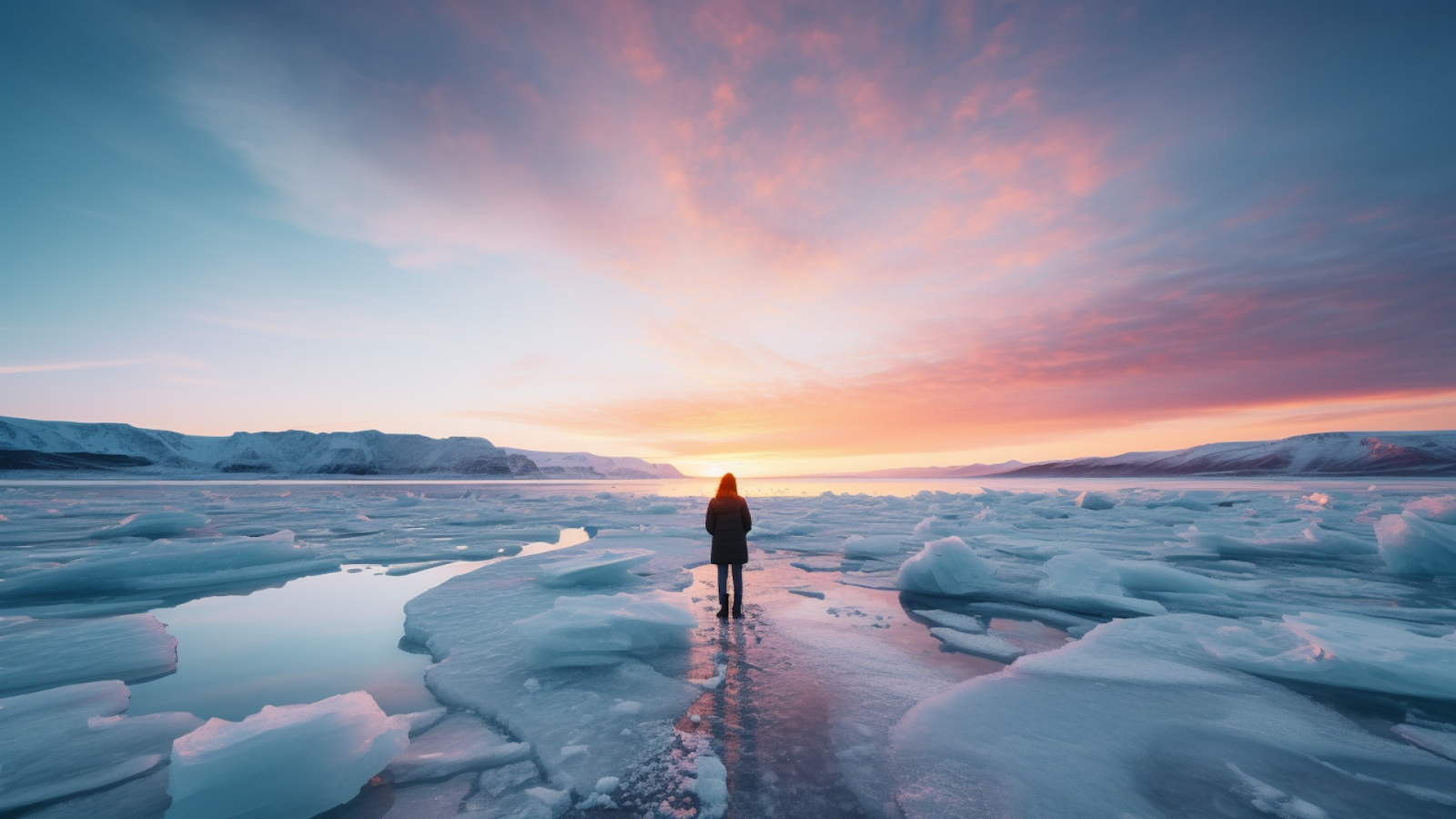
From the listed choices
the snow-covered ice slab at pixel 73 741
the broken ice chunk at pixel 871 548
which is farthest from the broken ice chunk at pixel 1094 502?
the snow-covered ice slab at pixel 73 741

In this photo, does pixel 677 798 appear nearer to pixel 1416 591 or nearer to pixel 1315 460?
pixel 1416 591

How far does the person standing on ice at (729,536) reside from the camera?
229 inches

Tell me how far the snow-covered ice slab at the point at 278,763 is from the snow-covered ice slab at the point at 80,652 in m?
2.57

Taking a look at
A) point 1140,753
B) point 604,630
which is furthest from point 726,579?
point 1140,753

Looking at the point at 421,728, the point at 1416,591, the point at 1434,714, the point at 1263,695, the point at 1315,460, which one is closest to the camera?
the point at 421,728

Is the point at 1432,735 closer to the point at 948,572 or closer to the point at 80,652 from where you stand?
the point at 948,572

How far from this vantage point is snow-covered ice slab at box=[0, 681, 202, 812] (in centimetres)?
263

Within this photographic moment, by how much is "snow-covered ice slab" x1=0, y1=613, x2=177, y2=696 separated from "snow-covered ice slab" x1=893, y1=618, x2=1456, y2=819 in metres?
6.16

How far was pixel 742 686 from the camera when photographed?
385 centimetres

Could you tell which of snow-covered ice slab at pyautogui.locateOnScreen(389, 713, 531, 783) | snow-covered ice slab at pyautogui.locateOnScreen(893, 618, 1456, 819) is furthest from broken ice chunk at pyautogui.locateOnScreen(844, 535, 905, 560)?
snow-covered ice slab at pyautogui.locateOnScreen(389, 713, 531, 783)

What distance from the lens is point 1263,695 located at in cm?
375

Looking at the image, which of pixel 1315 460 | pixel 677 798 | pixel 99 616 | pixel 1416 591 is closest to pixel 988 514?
pixel 1416 591

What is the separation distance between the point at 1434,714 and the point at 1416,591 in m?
5.74

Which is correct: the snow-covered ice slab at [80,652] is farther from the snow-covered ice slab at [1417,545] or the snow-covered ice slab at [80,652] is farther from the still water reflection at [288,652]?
the snow-covered ice slab at [1417,545]
